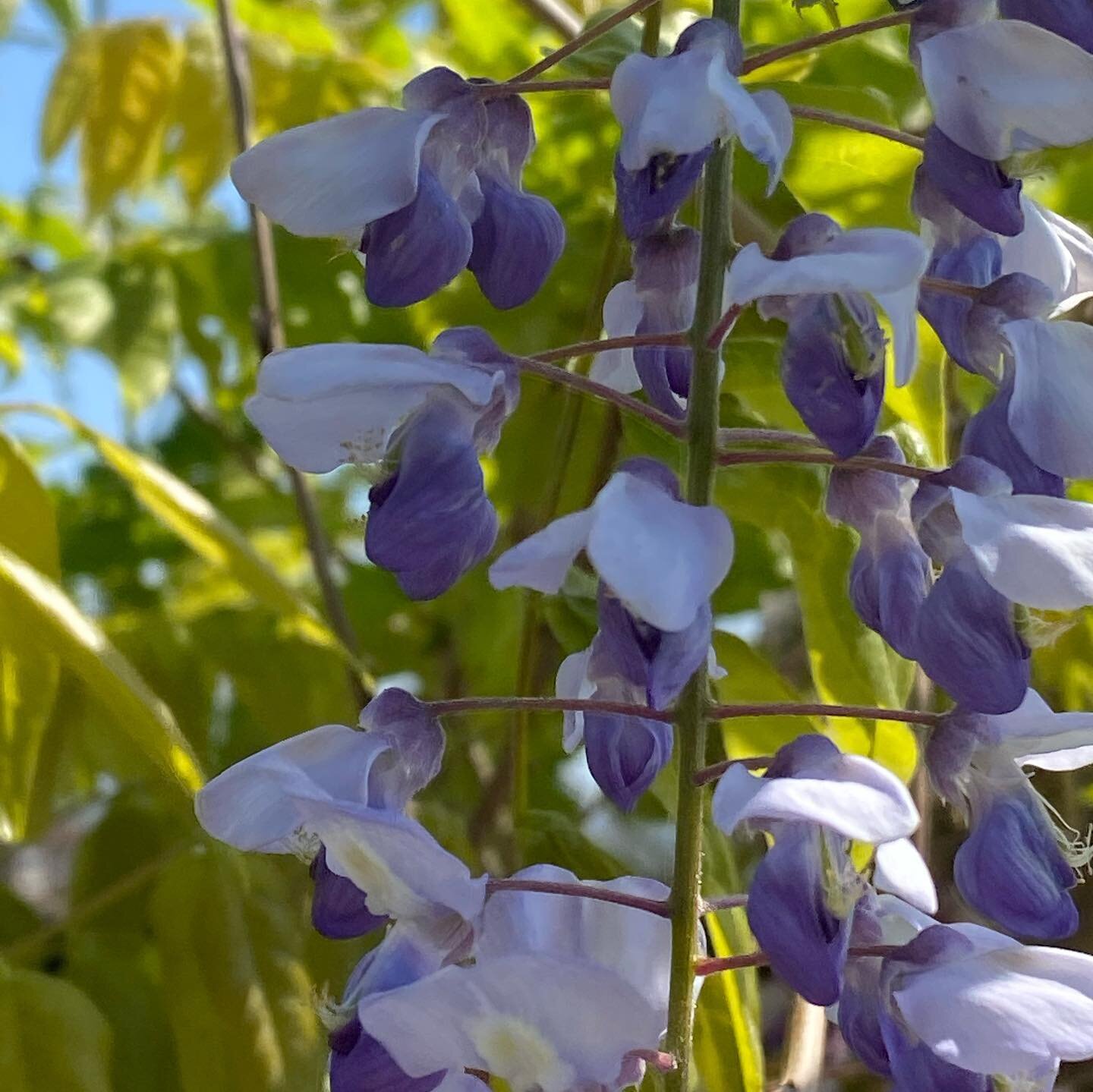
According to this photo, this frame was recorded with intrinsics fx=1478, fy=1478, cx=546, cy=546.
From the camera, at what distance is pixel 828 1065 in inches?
61.6

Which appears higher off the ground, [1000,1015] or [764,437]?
[764,437]

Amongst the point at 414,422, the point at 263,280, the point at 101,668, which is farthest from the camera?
the point at 263,280

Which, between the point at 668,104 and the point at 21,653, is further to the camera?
the point at 21,653

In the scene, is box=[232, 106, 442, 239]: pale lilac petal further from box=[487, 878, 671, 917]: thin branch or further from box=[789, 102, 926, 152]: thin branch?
box=[487, 878, 671, 917]: thin branch

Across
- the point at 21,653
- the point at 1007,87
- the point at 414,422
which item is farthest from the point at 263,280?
the point at 1007,87

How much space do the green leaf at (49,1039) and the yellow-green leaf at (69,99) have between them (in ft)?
3.30

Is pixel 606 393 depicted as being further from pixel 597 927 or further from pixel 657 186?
pixel 597 927

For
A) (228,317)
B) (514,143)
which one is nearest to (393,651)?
(228,317)

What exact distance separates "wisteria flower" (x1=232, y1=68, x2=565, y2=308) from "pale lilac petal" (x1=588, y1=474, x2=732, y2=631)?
152 millimetres

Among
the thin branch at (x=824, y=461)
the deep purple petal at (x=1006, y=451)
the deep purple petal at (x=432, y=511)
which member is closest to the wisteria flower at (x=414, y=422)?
the deep purple petal at (x=432, y=511)

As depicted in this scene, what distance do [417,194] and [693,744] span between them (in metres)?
0.26

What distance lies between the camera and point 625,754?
2.09 feet

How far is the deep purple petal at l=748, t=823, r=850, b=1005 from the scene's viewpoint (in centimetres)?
56

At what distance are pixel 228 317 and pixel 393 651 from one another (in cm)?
53
